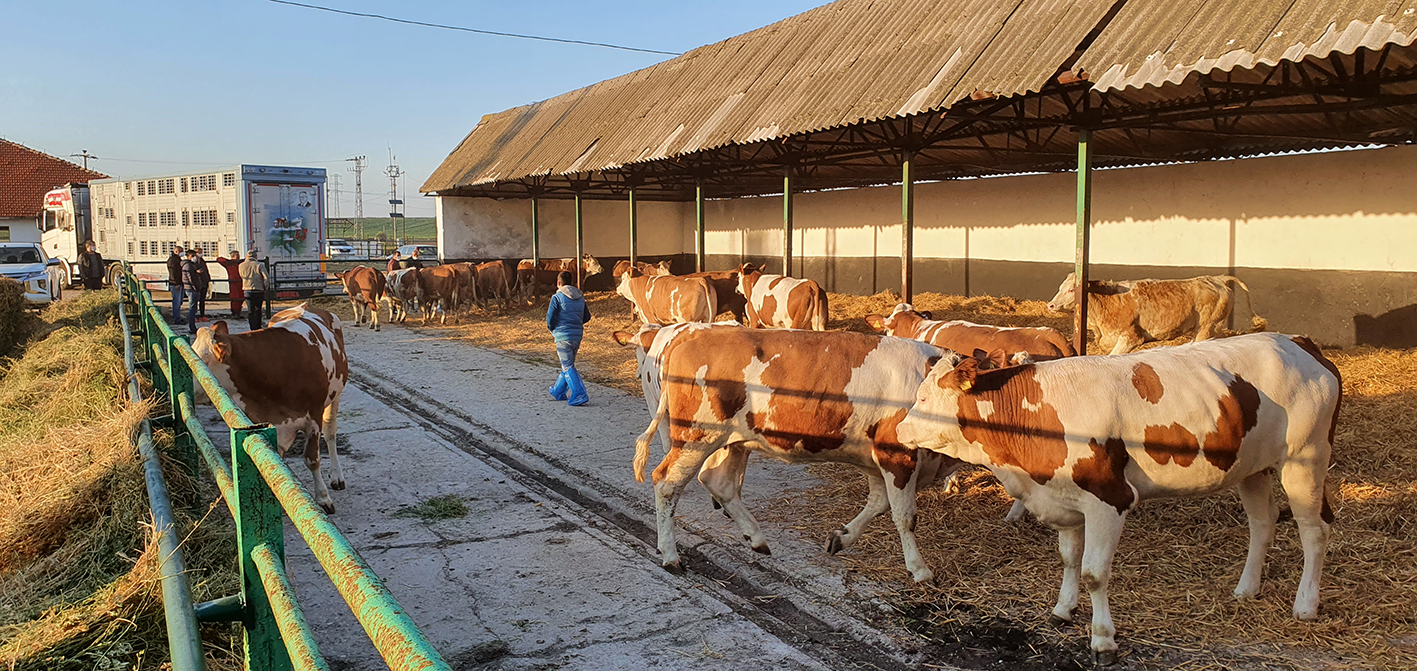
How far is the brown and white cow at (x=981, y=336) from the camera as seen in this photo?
7.29 meters

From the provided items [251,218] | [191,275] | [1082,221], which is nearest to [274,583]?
[1082,221]

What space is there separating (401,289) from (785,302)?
10.0 metres

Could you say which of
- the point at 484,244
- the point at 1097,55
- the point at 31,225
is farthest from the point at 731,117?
the point at 31,225

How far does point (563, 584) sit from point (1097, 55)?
7449 millimetres

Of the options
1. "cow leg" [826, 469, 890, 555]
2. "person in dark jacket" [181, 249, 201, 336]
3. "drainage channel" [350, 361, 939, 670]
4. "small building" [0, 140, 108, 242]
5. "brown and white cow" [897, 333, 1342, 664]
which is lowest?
"drainage channel" [350, 361, 939, 670]

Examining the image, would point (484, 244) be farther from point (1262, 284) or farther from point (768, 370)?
point (768, 370)

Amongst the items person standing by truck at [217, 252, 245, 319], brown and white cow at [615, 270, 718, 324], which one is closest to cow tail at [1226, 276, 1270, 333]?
brown and white cow at [615, 270, 718, 324]

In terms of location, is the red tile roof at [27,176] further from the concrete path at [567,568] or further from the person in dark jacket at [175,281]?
the concrete path at [567,568]

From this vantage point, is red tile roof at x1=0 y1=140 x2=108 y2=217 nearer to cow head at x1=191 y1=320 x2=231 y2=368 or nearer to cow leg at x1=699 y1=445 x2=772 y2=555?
cow head at x1=191 y1=320 x2=231 y2=368

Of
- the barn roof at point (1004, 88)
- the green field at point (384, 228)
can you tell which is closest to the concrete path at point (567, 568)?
the barn roof at point (1004, 88)

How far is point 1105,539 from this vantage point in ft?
13.3

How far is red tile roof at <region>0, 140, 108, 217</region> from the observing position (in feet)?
165

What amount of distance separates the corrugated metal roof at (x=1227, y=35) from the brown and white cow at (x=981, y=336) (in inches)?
99.7

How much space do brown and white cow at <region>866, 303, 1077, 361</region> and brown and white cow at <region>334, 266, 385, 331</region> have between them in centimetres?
1348
